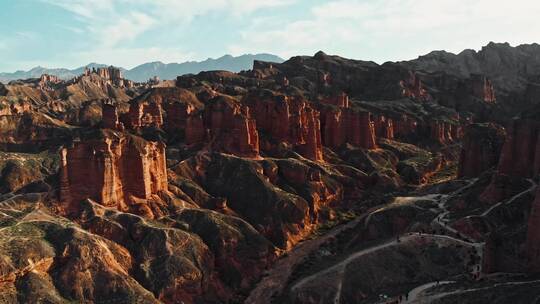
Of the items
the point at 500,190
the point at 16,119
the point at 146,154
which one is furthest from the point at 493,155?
the point at 16,119

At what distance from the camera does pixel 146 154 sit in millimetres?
96938

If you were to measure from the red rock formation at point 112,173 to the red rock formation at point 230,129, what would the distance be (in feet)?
105

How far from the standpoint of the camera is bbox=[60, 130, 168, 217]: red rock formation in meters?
90.0

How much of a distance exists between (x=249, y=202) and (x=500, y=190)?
49.3m

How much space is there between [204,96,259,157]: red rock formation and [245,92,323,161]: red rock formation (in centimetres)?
789

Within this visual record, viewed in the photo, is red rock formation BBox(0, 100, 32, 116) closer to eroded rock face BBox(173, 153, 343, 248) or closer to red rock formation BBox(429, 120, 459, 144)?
eroded rock face BBox(173, 153, 343, 248)

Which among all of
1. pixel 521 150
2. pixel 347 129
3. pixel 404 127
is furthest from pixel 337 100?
pixel 521 150

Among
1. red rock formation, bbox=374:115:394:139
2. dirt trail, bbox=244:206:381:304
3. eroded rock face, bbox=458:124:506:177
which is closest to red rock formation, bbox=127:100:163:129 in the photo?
dirt trail, bbox=244:206:381:304

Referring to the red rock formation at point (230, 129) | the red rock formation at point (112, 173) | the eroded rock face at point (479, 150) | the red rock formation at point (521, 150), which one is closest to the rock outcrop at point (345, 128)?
the red rock formation at point (230, 129)

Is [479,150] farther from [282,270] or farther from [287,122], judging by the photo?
[282,270]

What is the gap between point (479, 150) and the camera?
11831cm

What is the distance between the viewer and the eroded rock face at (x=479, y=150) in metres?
118

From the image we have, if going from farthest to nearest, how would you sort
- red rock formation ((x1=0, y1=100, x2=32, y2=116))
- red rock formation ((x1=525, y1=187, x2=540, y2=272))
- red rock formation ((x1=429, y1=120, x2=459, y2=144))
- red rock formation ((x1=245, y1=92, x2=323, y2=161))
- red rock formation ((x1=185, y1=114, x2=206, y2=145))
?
1. red rock formation ((x1=429, y1=120, x2=459, y2=144))
2. red rock formation ((x1=0, y1=100, x2=32, y2=116))
3. red rock formation ((x1=245, y1=92, x2=323, y2=161))
4. red rock formation ((x1=185, y1=114, x2=206, y2=145))
5. red rock formation ((x1=525, y1=187, x2=540, y2=272))

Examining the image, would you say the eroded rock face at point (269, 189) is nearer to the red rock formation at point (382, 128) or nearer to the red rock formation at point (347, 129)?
the red rock formation at point (347, 129)
